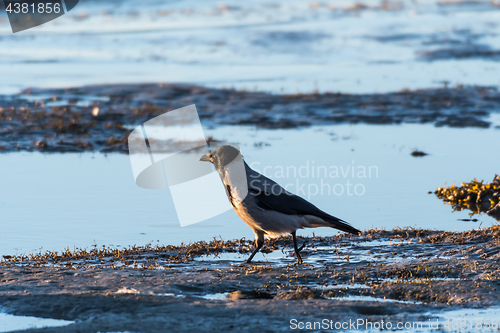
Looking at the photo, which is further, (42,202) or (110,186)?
(110,186)

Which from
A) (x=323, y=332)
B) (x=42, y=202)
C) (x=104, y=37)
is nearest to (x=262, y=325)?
(x=323, y=332)

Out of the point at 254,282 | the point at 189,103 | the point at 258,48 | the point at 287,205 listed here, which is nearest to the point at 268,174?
the point at 287,205

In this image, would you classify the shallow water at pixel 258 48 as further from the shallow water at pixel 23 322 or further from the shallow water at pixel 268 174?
the shallow water at pixel 23 322

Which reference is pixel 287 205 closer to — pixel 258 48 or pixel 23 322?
pixel 23 322

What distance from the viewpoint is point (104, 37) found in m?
35.6

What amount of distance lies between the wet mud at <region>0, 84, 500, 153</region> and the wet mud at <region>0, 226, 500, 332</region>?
7734 millimetres

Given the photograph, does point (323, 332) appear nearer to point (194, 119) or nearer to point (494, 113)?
point (194, 119)

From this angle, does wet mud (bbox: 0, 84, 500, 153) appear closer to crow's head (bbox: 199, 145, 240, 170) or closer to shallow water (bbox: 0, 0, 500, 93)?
shallow water (bbox: 0, 0, 500, 93)

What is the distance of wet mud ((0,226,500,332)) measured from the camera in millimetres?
6004

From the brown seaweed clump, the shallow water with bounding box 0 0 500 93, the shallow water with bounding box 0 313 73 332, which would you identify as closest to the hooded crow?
the shallow water with bounding box 0 313 73 332

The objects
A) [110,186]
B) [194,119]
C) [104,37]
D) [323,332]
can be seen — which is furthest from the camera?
[104,37]

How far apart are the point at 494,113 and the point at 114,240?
1338 cm

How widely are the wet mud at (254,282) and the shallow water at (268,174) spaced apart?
0.70 metres

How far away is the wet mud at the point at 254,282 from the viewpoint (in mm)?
6004
